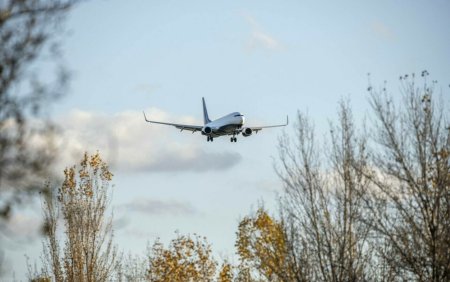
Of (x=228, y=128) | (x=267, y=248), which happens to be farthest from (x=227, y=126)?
(x=267, y=248)

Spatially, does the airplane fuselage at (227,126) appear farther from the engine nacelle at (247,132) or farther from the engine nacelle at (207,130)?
the engine nacelle at (247,132)

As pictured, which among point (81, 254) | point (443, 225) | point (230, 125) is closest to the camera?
point (443, 225)

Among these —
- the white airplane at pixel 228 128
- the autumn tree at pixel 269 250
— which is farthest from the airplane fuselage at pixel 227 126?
the autumn tree at pixel 269 250

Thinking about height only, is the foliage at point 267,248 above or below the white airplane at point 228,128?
below

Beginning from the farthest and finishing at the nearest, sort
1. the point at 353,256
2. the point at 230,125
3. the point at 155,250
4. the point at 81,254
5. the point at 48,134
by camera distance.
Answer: the point at 230,125 → the point at 155,250 → the point at 81,254 → the point at 353,256 → the point at 48,134

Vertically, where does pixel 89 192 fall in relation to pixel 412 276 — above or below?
above

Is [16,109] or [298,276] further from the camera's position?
[298,276]

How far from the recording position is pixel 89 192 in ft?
86.0

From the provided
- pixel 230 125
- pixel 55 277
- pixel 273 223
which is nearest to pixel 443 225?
pixel 273 223

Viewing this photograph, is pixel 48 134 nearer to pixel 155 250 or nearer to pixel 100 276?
pixel 100 276

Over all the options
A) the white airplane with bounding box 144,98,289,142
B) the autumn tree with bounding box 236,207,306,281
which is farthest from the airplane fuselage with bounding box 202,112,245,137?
the autumn tree with bounding box 236,207,306,281

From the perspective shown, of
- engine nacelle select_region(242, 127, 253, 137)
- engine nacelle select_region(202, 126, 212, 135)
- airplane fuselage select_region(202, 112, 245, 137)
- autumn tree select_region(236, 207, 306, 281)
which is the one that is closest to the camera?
autumn tree select_region(236, 207, 306, 281)

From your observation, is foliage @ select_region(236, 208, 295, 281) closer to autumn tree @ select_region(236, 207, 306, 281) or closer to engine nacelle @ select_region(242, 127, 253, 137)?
autumn tree @ select_region(236, 207, 306, 281)

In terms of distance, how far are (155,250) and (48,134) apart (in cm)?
2224
